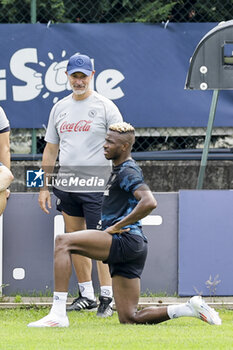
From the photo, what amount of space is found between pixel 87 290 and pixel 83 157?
3.65 ft

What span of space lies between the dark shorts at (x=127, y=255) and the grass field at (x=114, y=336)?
0.39m

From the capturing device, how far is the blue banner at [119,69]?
30.3 ft

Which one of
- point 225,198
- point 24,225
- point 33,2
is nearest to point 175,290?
point 225,198

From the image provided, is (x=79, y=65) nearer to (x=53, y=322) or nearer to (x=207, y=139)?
(x=207, y=139)

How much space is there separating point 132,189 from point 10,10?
4.03 metres

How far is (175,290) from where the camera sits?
8.16 meters

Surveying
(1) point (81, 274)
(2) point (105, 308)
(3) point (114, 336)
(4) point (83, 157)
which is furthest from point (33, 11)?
(3) point (114, 336)

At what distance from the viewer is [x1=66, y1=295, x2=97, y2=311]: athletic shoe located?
7.64 m

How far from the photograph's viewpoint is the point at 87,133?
7.70 m

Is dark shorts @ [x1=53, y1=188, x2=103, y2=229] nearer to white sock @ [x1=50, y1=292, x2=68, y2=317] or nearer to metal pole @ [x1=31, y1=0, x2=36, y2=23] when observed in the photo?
white sock @ [x1=50, y1=292, x2=68, y2=317]

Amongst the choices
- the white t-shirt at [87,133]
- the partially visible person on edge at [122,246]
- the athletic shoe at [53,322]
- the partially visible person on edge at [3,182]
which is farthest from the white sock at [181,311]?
the partially visible person on edge at [3,182]

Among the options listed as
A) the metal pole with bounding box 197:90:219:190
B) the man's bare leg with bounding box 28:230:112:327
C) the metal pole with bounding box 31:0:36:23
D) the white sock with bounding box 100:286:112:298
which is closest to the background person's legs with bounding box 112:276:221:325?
the man's bare leg with bounding box 28:230:112:327

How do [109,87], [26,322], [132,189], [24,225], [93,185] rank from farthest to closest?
[109,87], [24,225], [93,185], [26,322], [132,189]

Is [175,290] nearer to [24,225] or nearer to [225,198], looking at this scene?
[225,198]
